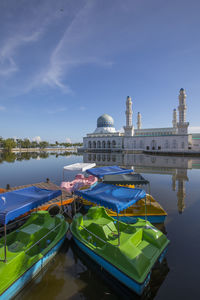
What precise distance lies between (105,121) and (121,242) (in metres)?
83.7

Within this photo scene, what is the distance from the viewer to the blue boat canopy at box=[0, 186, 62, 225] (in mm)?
5516

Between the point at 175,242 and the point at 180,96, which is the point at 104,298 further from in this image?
the point at 180,96

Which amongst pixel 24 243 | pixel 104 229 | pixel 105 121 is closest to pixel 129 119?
pixel 105 121

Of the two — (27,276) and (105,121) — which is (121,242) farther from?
(105,121)

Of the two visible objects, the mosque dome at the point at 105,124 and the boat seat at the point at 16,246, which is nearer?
the boat seat at the point at 16,246

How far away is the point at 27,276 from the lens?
498 cm

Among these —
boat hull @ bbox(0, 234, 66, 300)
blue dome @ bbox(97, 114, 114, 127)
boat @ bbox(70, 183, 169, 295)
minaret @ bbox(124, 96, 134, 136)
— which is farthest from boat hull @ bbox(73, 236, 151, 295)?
blue dome @ bbox(97, 114, 114, 127)

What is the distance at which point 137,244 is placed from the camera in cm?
581

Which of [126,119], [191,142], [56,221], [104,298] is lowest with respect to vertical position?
[104,298]

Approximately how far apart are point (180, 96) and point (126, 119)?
23409 mm

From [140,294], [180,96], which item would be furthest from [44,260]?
[180,96]

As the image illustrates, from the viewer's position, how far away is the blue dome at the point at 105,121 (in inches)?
3428

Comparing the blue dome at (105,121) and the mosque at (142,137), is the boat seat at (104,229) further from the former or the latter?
the blue dome at (105,121)

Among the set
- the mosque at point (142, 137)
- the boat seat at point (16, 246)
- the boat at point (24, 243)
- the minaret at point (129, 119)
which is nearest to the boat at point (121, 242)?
the boat at point (24, 243)
